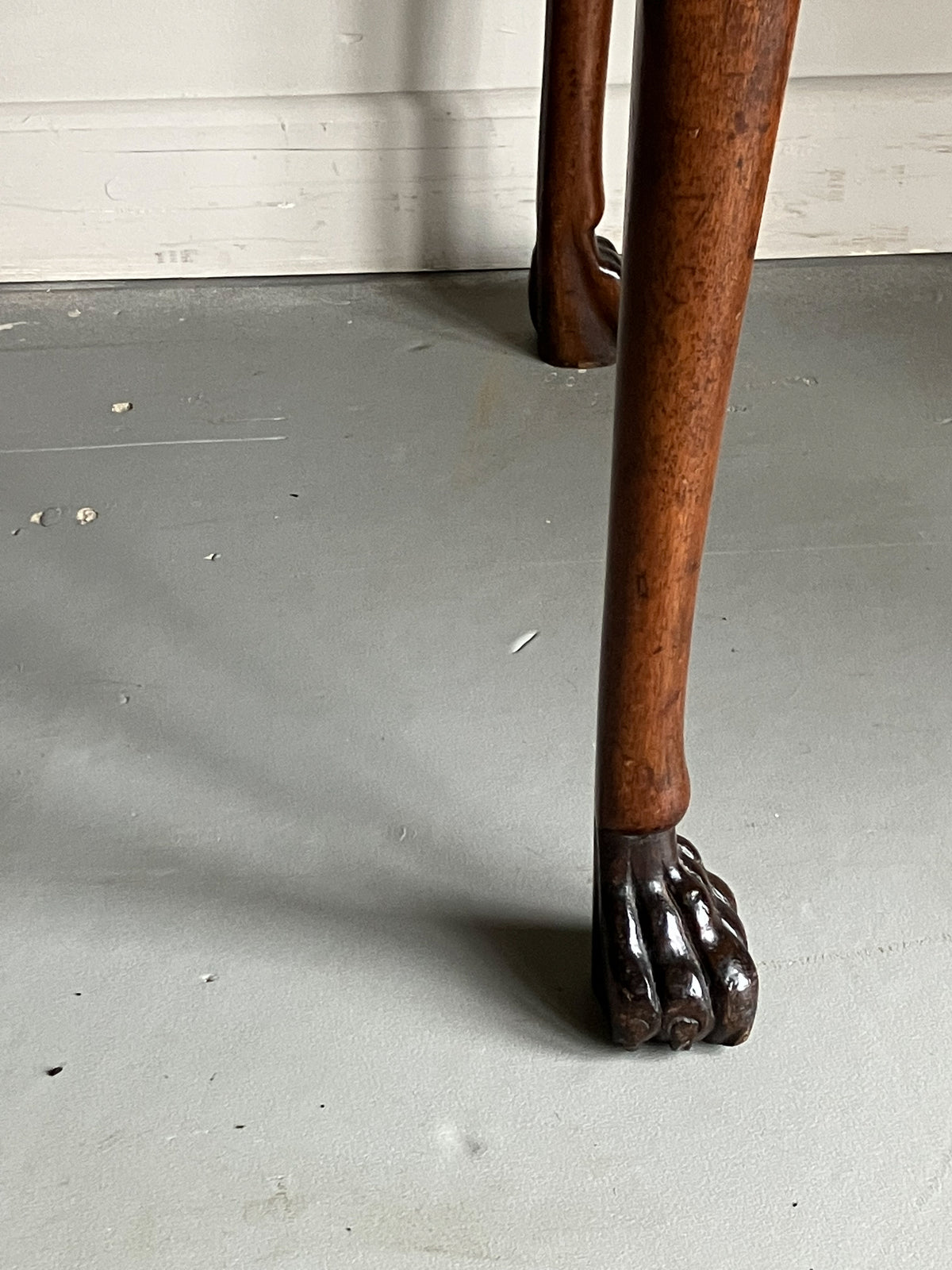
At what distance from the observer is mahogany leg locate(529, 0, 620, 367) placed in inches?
37.5

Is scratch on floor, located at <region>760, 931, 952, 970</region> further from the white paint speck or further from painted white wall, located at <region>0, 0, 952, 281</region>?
painted white wall, located at <region>0, 0, 952, 281</region>

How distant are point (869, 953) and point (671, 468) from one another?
248 mm

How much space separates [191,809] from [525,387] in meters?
0.47

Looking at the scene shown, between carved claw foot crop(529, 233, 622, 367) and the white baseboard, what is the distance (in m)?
0.17

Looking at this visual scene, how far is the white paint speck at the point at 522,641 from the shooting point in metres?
0.80

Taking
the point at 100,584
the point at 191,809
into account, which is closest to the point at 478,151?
the point at 100,584

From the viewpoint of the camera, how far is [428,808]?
0.70 meters

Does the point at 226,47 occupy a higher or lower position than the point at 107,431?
higher

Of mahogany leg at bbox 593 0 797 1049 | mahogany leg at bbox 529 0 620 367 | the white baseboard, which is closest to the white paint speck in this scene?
mahogany leg at bbox 593 0 797 1049

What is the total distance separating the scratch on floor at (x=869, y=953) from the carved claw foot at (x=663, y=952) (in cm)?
4

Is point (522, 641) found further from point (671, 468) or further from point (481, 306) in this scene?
point (481, 306)

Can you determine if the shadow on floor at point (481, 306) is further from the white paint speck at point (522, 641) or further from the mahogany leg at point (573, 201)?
the white paint speck at point (522, 641)

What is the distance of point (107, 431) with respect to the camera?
1.00 metres

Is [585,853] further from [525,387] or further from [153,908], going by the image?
[525,387]
